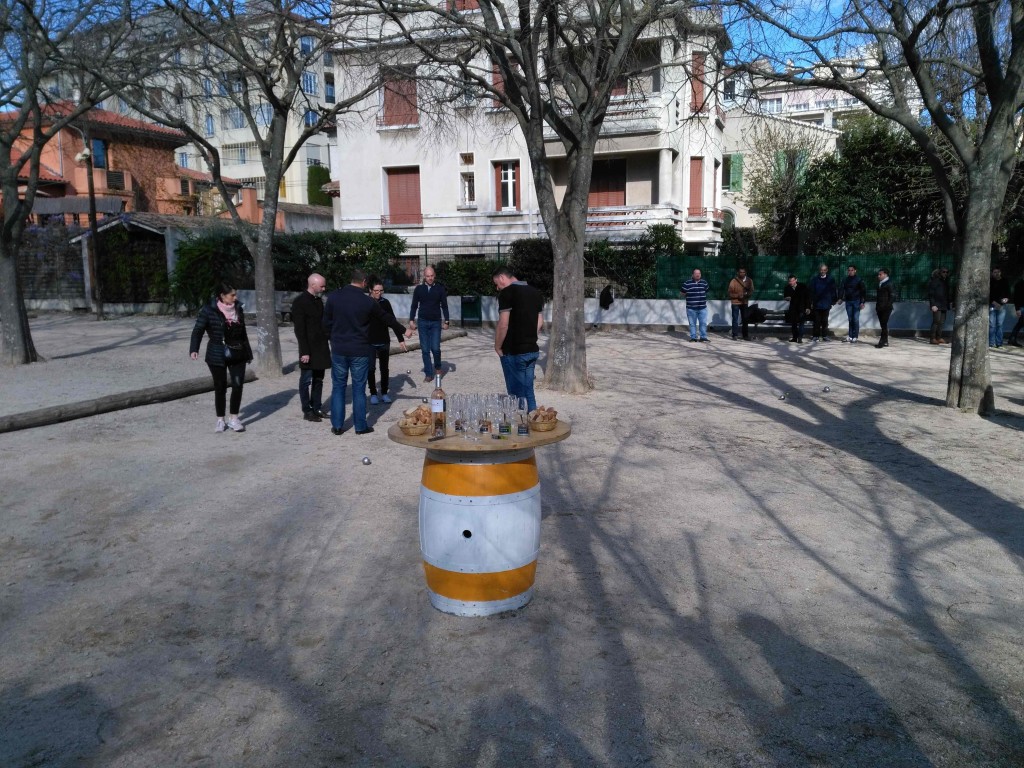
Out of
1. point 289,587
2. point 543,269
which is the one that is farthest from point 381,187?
point 289,587

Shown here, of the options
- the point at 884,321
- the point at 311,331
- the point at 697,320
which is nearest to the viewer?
the point at 311,331

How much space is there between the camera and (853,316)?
62.0 ft

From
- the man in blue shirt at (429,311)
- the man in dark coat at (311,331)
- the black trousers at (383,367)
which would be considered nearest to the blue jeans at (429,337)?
the man in blue shirt at (429,311)

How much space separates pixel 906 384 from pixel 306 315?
9482mm

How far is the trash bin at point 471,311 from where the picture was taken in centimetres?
2423

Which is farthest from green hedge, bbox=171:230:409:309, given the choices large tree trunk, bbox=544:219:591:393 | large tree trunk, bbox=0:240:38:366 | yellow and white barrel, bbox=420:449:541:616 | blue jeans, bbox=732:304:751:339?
yellow and white barrel, bbox=420:449:541:616

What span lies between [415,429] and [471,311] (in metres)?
19.7

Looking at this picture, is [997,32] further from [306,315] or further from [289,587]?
[289,587]

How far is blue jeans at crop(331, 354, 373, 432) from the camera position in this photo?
922cm

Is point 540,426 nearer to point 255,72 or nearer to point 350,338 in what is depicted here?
point 350,338

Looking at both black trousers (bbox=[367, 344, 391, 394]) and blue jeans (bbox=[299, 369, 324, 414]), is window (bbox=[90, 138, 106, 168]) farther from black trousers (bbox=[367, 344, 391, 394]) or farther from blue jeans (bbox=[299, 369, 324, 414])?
blue jeans (bbox=[299, 369, 324, 414])

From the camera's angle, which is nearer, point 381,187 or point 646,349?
point 646,349

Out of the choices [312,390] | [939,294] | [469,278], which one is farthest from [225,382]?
[469,278]

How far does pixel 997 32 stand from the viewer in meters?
10.7
